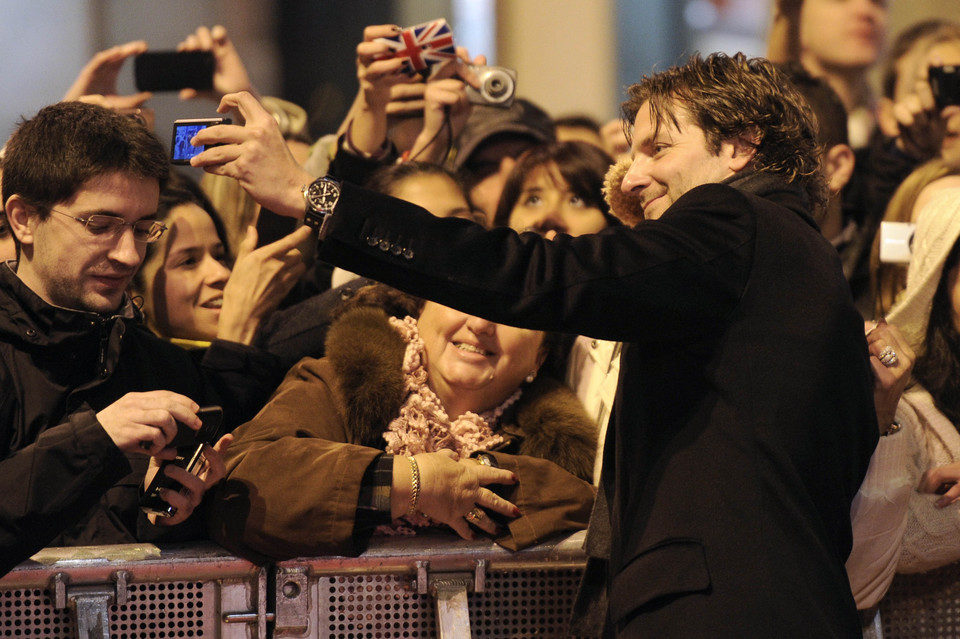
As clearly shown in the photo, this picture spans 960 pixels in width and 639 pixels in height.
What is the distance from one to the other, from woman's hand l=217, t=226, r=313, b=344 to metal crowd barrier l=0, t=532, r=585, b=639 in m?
0.89

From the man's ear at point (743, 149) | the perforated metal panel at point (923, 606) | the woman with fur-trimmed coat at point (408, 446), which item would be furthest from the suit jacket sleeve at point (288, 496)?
the perforated metal panel at point (923, 606)

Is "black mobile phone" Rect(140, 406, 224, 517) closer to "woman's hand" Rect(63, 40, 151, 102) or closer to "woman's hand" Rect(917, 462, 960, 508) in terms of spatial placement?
"woman's hand" Rect(917, 462, 960, 508)

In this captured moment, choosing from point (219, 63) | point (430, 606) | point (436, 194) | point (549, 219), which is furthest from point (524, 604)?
point (219, 63)

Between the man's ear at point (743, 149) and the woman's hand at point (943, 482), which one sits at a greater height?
the man's ear at point (743, 149)

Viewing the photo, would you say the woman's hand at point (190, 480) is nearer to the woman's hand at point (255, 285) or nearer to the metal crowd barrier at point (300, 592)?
the metal crowd barrier at point (300, 592)

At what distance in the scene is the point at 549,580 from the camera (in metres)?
2.19

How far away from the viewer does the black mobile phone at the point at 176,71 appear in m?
3.76

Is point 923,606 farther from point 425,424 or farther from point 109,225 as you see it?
point 109,225

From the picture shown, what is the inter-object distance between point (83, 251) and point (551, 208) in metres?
1.61

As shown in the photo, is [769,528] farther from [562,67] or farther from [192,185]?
[562,67]

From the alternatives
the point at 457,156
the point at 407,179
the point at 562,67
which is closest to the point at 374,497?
the point at 407,179

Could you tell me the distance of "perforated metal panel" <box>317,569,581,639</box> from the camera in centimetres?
211

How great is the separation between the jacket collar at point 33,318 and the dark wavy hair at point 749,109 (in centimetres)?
119

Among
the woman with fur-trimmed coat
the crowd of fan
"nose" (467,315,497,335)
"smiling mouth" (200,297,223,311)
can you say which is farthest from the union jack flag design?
"nose" (467,315,497,335)
